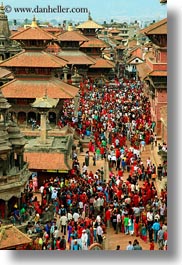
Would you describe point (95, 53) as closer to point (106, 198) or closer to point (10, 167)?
point (106, 198)

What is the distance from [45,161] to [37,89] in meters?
7.17

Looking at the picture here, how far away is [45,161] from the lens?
19.2 metres

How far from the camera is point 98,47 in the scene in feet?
148

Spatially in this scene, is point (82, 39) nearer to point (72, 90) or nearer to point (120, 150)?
point (72, 90)

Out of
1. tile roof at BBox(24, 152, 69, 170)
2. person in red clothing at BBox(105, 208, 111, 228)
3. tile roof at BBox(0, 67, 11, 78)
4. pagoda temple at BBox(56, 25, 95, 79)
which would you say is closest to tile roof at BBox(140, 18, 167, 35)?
tile roof at BBox(24, 152, 69, 170)

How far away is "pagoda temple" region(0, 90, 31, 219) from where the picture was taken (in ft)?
47.3

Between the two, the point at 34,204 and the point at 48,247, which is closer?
A: the point at 48,247

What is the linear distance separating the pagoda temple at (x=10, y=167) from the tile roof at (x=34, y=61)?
10698mm

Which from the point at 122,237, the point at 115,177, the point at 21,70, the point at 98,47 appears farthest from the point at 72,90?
the point at 98,47

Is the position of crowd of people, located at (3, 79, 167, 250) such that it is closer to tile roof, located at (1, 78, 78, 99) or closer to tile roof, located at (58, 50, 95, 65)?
tile roof, located at (1, 78, 78, 99)

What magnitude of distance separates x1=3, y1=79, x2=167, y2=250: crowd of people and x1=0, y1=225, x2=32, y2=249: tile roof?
2.55 feet

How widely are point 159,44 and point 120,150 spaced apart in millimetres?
5450

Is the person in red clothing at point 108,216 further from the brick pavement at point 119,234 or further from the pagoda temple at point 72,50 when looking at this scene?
the pagoda temple at point 72,50

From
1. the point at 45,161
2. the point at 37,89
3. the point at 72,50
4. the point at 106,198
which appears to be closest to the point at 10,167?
the point at 106,198
